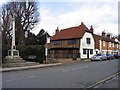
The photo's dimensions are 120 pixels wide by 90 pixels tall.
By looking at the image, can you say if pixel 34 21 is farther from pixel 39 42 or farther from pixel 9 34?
pixel 39 42

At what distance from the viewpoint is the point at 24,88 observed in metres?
12.2

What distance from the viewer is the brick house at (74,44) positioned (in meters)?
60.8

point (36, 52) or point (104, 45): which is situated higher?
point (104, 45)

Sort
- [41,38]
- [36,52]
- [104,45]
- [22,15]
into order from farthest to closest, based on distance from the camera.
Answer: [41,38]
[104,45]
[22,15]
[36,52]

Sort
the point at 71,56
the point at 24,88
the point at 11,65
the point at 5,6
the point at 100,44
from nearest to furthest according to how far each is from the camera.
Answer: the point at 24,88 → the point at 11,65 → the point at 71,56 → the point at 5,6 → the point at 100,44

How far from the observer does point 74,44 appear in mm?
61625

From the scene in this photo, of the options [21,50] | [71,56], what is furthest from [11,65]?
[71,56]

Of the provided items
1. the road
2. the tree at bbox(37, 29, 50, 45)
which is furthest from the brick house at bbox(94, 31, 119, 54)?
the road

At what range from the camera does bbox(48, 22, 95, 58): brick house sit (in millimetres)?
60756

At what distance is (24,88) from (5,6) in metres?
54.9

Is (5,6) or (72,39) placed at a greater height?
(5,6)

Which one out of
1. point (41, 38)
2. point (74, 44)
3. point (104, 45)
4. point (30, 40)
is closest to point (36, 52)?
point (74, 44)

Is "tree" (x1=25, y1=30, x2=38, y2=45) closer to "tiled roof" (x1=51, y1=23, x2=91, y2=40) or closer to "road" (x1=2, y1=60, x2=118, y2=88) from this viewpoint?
"tiled roof" (x1=51, y1=23, x2=91, y2=40)

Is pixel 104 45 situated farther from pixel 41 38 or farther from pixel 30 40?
pixel 30 40
